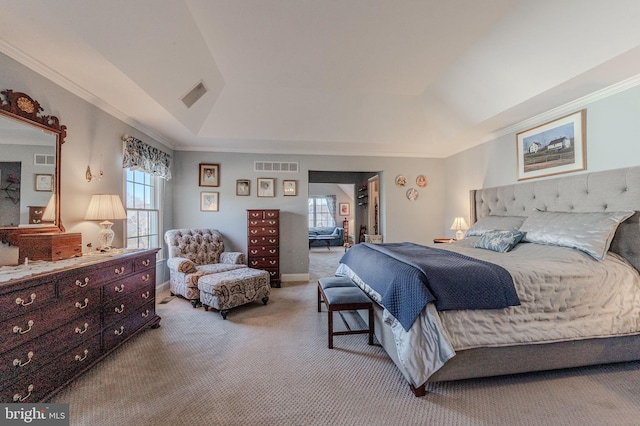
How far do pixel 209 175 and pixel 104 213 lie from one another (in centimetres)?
222

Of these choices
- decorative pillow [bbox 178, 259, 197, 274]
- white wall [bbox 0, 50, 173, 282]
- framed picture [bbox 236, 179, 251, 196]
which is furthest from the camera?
framed picture [bbox 236, 179, 251, 196]

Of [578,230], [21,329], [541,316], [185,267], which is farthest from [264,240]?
[578,230]

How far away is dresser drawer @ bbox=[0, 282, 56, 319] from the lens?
1433 millimetres

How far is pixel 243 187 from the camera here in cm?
479

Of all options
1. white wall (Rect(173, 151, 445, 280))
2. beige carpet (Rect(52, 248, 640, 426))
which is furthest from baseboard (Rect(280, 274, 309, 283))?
beige carpet (Rect(52, 248, 640, 426))

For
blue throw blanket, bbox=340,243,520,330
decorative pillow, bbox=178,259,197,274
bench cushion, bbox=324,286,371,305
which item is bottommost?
bench cushion, bbox=324,286,371,305

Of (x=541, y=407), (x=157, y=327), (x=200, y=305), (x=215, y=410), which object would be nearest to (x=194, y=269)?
(x=200, y=305)

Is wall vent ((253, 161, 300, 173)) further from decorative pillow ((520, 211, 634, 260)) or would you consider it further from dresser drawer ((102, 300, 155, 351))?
decorative pillow ((520, 211, 634, 260))

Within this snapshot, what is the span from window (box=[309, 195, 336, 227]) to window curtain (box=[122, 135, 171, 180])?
277 inches

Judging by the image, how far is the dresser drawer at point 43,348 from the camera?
1.45 metres

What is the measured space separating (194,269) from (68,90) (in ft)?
7.35

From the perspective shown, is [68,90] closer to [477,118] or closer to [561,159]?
[477,118]

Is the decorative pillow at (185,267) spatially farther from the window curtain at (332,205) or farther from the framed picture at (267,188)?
the window curtain at (332,205)

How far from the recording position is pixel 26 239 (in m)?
1.97
